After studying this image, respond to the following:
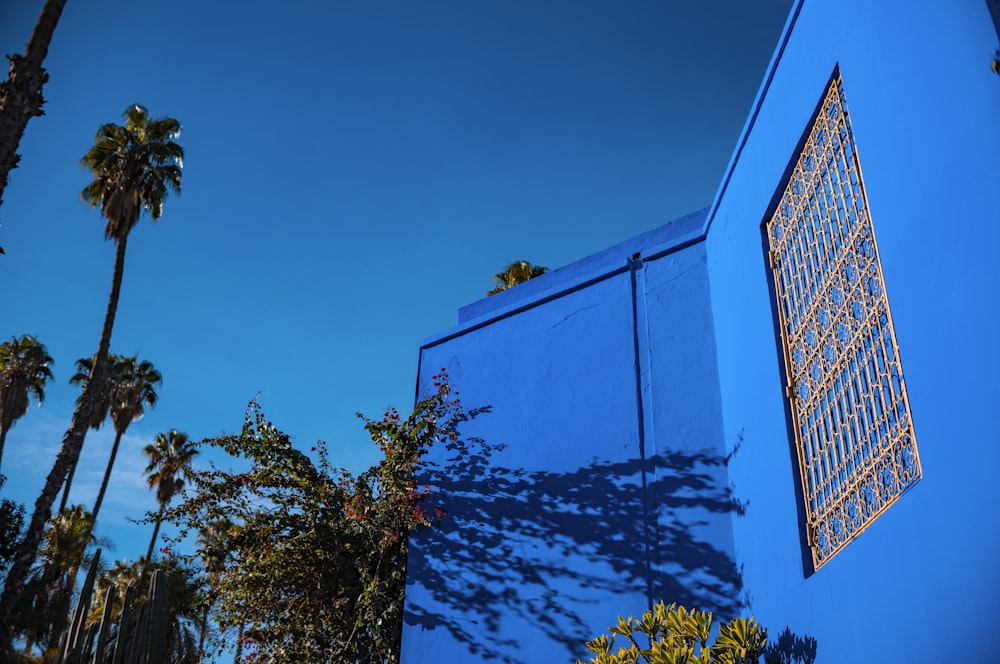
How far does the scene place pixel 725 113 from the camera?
30.7ft

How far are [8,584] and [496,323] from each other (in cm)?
880

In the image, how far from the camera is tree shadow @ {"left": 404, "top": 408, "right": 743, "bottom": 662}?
6445 millimetres

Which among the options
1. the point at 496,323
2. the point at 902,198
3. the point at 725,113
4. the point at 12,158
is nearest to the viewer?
the point at 902,198

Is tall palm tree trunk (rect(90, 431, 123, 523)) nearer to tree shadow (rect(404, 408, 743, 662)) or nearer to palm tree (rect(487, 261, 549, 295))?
palm tree (rect(487, 261, 549, 295))

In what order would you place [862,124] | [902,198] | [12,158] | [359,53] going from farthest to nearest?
Answer: 1. [359,53]
2. [12,158]
3. [862,124]
4. [902,198]

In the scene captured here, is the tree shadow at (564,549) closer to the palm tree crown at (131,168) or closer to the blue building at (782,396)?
the blue building at (782,396)

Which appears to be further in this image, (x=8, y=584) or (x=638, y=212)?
(x=8, y=584)

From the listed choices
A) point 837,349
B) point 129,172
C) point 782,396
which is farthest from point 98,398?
point 837,349

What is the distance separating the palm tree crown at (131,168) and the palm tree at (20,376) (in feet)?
31.8

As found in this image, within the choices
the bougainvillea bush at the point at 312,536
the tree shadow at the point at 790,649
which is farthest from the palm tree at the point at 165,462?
the tree shadow at the point at 790,649

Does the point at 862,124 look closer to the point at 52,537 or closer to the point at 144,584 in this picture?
the point at 52,537

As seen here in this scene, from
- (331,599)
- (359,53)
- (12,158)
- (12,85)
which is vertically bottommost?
(331,599)

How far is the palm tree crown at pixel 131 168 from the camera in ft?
50.6

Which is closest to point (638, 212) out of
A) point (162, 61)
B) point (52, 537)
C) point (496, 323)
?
point (496, 323)
